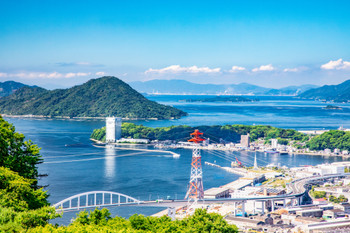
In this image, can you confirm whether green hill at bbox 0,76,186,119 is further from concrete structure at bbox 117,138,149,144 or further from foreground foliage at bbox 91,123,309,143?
concrete structure at bbox 117,138,149,144

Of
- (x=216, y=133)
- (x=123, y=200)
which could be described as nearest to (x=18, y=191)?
(x=123, y=200)

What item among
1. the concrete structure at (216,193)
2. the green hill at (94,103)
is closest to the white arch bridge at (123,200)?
the concrete structure at (216,193)

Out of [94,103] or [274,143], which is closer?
[274,143]

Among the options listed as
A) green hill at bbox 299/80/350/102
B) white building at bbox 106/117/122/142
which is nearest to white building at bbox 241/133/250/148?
white building at bbox 106/117/122/142

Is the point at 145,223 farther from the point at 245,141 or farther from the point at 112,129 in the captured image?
the point at 112,129

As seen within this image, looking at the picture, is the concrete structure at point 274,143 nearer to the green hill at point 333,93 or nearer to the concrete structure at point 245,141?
the concrete structure at point 245,141

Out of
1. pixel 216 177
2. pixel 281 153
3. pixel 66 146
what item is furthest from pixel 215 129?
pixel 216 177
